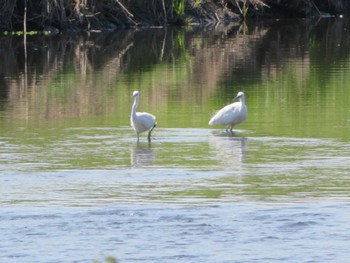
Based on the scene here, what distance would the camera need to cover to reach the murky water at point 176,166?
31.8ft

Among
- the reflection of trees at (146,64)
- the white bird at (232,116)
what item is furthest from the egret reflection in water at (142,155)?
the reflection of trees at (146,64)

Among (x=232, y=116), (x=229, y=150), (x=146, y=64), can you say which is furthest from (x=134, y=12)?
(x=229, y=150)

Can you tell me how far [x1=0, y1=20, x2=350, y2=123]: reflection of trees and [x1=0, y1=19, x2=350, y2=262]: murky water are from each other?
Answer: 8cm

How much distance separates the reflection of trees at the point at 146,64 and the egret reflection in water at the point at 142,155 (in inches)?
134

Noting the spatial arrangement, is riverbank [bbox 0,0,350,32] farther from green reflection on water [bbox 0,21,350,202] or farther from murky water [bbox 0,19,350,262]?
murky water [bbox 0,19,350,262]

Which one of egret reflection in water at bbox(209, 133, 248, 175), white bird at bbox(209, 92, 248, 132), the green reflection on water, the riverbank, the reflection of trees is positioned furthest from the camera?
the riverbank

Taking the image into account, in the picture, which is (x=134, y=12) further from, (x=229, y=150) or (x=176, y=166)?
(x=176, y=166)

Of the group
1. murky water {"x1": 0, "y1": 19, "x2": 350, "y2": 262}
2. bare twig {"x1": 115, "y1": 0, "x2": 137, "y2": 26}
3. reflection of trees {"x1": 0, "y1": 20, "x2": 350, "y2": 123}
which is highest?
bare twig {"x1": 115, "y1": 0, "x2": 137, "y2": 26}

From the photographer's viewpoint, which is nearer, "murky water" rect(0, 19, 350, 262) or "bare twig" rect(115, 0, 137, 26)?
"murky water" rect(0, 19, 350, 262)

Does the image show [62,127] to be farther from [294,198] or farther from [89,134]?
[294,198]

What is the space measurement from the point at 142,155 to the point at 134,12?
31395mm

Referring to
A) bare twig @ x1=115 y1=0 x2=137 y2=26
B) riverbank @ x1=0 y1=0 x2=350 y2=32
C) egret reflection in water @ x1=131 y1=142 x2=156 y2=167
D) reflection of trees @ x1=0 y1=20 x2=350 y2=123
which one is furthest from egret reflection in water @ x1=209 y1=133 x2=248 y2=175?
bare twig @ x1=115 y1=0 x2=137 y2=26

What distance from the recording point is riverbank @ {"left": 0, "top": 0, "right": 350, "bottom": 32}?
4119 centimetres

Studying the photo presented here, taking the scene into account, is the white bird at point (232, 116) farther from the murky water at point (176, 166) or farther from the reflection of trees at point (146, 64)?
the reflection of trees at point (146, 64)
